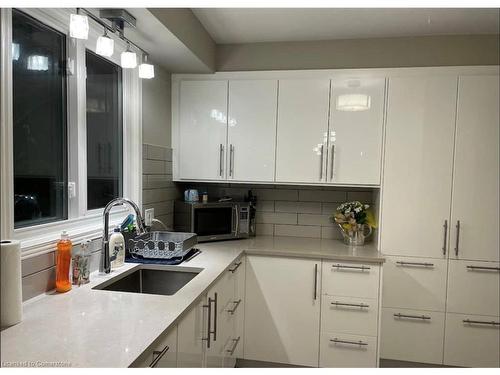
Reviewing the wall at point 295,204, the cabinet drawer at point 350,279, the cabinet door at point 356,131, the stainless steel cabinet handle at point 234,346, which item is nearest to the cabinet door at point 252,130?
the wall at point 295,204

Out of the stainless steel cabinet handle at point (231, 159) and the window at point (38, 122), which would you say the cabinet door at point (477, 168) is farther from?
the window at point (38, 122)

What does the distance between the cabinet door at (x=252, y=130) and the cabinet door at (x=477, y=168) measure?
1235 mm

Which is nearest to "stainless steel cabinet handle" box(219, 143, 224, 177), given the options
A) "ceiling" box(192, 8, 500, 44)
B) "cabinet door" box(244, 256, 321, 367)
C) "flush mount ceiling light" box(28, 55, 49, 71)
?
"cabinet door" box(244, 256, 321, 367)

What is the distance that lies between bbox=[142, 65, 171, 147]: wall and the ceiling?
1.62 ft

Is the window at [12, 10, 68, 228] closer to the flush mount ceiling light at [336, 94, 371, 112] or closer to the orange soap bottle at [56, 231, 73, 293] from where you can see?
the orange soap bottle at [56, 231, 73, 293]

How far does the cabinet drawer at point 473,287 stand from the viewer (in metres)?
2.29

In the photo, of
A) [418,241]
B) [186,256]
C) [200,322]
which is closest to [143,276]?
[186,256]

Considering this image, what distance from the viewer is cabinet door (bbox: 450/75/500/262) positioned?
7.40ft

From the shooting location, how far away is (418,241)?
2350 mm

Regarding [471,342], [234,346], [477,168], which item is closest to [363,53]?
[477,168]

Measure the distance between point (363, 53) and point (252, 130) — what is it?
976mm

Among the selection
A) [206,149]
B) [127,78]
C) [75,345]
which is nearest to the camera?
[75,345]

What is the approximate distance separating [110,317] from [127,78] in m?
1.54
